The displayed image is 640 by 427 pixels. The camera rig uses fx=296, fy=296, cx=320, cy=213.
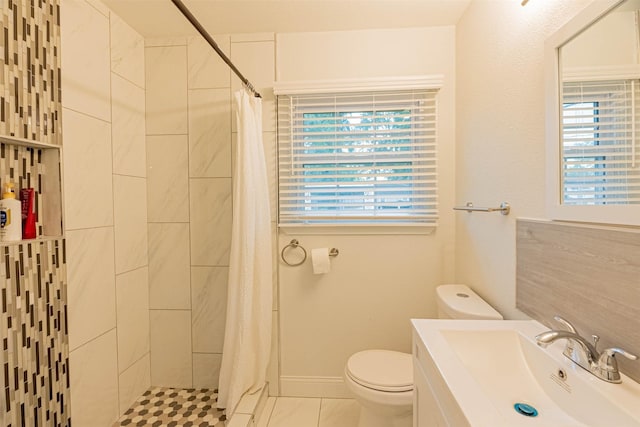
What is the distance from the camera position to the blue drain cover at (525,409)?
0.80 meters

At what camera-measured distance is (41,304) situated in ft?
4.18

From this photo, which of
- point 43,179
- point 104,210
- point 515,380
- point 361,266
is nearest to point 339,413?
point 361,266

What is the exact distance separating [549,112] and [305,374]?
195 centimetres

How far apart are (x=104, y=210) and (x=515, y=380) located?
2.05m

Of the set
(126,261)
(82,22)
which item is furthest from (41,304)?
(82,22)

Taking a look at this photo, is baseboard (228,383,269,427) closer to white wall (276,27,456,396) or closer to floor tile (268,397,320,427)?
floor tile (268,397,320,427)

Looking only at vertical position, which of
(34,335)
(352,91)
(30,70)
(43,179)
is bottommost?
(34,335)

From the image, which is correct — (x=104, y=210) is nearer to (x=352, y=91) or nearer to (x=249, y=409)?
(x=249, y=409)

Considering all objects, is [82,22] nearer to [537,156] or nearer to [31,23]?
[31,23]

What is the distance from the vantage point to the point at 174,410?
1791mm

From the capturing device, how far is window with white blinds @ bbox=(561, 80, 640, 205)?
30.3 inches

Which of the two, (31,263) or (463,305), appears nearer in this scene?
(31,263)

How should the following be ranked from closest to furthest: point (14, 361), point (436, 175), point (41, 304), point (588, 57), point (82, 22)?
point (588, 57) → point (14, 361) → point (41, 304) → point (82, 22) → point (436, 175)

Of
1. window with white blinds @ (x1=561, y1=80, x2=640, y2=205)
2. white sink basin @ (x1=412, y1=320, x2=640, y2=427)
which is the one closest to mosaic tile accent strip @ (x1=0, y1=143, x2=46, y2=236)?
white sink basin @ (x1=412, y1=320, x2=640, y2=427)
